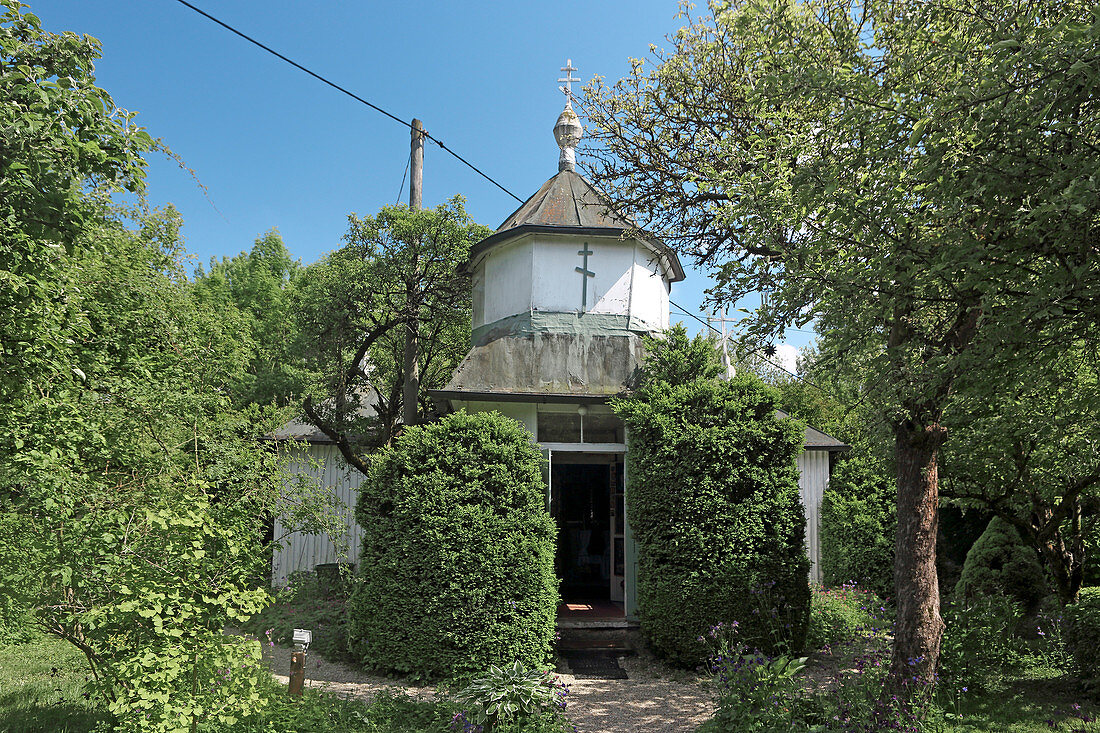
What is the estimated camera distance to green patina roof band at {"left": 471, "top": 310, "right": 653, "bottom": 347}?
12047 millimetres

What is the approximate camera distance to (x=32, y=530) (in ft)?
17.3

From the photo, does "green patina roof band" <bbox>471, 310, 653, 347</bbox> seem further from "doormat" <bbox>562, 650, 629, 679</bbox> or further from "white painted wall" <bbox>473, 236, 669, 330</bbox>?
"doormat" <bbox>562, 650, 629, 679</bbox>

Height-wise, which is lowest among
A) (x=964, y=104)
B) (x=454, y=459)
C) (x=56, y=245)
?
(x=454, y=459)

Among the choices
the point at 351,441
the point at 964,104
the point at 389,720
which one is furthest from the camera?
the point at 351,441

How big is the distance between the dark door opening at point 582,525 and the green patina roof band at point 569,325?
8.84ft

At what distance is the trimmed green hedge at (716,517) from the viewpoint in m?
8.99

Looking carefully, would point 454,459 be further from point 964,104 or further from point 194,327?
point 964,104

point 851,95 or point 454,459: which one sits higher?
point 851,95

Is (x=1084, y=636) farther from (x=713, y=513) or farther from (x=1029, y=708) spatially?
(x=713, y=513)

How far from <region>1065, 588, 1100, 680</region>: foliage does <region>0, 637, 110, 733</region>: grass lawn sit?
9.66 metres

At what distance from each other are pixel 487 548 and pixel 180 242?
848 cm

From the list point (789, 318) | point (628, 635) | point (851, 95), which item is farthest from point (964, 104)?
point (628, 635)

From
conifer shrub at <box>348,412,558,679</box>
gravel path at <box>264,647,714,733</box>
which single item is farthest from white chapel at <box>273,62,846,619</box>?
gravel path at <box>264,647,714,733</box>

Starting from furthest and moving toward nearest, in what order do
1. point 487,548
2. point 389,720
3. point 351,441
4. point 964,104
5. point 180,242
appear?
point 351,441 → point 180,242 → point 487,548 → point 389,720 → point 964,104
